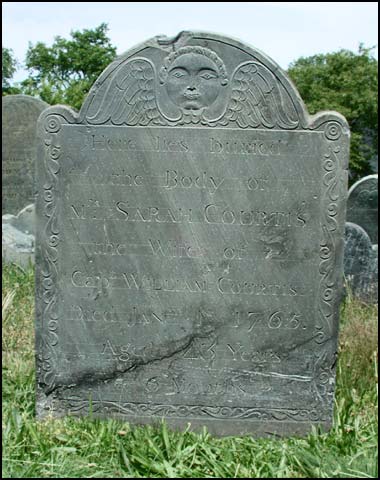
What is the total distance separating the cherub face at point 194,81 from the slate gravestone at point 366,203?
671 cm

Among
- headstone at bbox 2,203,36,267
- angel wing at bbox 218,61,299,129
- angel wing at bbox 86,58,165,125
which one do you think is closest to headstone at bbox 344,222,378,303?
angel wing at bbox 218,61,299,129

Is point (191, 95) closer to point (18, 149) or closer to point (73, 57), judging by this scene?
point (18, 149)

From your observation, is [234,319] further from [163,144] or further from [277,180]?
[163,144]

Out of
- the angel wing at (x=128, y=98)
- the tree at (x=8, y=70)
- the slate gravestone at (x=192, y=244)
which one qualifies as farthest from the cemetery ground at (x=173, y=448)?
the tree at (x=8, y=70)

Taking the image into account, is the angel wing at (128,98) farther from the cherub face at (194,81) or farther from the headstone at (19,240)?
the headstone at (19,240)

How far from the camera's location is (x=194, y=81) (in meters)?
4.34

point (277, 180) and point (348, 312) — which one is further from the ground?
point (277, 180)

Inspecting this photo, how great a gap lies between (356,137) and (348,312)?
25.5 meters

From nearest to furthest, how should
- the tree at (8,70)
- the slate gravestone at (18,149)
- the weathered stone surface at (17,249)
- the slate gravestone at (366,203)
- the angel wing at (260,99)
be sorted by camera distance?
the angel wing at (260,99), the weathered stone surface at (17,249), the slate gravestone at (366,203), the slate gravestone at (18,149), the tree at (8,70)

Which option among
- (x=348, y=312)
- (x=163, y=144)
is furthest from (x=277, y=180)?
(x=348, y=312)

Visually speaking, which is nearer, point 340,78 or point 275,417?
point 275,417

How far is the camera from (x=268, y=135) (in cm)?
436

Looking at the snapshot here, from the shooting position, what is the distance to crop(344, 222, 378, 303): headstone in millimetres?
8062

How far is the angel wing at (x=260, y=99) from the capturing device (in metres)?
4.32
